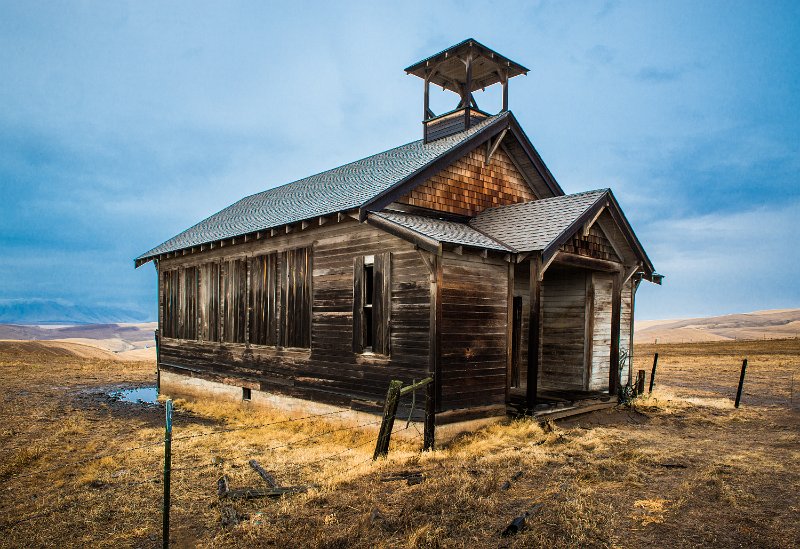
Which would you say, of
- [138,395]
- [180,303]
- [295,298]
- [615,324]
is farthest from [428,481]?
[138,395]

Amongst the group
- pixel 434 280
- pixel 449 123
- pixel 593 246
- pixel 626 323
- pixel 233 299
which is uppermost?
pixel 449 123

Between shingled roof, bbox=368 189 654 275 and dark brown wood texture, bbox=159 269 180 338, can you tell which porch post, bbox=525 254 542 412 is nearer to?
shingled roof, bbox=368 189 654 275

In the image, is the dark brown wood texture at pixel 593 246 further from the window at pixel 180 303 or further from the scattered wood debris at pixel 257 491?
the window at pixel 180 303

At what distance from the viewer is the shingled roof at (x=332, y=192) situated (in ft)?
42.8

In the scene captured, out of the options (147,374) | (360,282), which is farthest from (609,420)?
(147,374)

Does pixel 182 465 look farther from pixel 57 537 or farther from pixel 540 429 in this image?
pixel 540 429

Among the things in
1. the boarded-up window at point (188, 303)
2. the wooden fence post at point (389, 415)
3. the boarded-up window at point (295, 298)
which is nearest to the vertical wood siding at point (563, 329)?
the boarded-up window at point (295, 298)

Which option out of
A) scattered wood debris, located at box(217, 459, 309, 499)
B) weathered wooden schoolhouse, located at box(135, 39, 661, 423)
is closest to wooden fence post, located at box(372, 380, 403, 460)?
weathered wooden schoolhouse, located at box(135, 39, 661, 423)

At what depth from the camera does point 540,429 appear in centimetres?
1110

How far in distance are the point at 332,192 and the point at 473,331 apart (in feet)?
21.0

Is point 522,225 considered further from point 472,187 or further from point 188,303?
point 188,303

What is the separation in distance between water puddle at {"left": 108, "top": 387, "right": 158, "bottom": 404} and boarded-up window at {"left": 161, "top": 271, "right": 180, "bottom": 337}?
2.31 meters

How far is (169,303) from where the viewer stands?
20438 millimetres

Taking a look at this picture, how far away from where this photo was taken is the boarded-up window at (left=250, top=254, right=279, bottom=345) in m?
14.9
